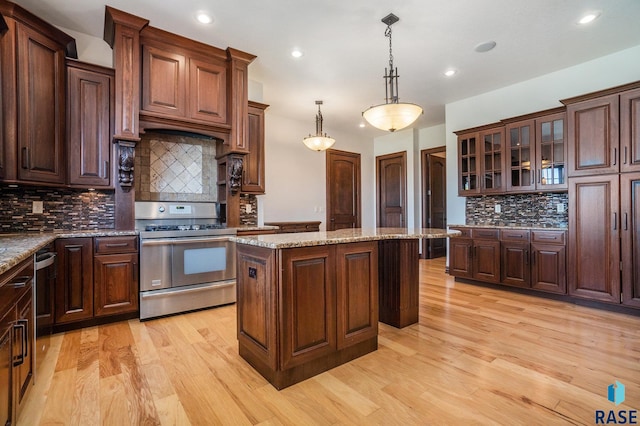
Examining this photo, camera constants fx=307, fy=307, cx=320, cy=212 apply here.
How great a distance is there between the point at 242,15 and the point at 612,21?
11.6 feet

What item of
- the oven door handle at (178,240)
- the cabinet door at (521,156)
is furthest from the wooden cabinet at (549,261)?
the oven door handle at (178,240)

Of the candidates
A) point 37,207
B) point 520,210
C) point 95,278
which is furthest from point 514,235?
point 37,207

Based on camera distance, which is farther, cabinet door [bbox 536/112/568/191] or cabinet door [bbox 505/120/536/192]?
cabinet door [bbox 505/120/536/192]

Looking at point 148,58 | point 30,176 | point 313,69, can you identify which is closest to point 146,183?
point 30,176

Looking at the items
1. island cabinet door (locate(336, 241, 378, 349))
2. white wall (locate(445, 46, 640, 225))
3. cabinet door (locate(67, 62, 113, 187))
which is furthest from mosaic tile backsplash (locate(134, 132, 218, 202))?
white wall (locate(445, 46, 640, 225))

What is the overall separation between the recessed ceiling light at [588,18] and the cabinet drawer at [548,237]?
87.0 inches

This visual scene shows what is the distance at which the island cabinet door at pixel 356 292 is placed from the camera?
214 cm

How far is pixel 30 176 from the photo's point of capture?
8.83 feet

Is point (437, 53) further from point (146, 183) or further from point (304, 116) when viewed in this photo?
point (146, 183)

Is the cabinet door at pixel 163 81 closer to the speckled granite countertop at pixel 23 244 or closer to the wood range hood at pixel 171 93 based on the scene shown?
the wood range hood at pixel 171 93

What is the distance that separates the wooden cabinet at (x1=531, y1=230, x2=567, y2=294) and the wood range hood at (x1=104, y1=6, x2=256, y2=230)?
3.82 m

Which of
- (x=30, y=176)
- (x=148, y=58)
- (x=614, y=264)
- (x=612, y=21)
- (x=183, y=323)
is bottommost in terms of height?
(x=183, y=323)

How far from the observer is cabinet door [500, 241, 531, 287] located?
395 centimetres

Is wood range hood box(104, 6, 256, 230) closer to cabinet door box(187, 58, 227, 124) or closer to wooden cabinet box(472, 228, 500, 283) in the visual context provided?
cabinet door box(187, 58, 227, 124)
